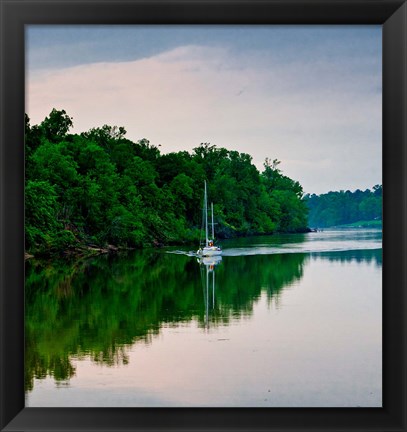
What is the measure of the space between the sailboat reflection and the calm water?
36 mm

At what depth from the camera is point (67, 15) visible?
257 centimetres

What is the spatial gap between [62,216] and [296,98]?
496 inches

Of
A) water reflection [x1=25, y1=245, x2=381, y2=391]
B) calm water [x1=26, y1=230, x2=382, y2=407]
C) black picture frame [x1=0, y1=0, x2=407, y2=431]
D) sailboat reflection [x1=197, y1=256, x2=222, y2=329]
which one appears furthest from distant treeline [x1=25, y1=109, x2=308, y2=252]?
black picture frame [x1=0, y1=0, x2=407, y2=431]

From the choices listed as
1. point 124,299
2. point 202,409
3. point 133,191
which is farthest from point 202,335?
point 133,191

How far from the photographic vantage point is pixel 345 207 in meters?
37.0

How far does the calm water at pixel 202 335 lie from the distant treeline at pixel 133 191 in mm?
3069

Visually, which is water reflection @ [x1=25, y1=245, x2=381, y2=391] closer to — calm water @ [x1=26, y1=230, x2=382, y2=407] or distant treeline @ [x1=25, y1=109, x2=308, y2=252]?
calm water @ [x1=26, y1=230, x2=382, y2=407]

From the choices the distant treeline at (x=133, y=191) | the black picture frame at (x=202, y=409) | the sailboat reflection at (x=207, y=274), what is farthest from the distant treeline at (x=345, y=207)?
the black picture frame at (x=202, y=409)

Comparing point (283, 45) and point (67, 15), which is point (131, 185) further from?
point (67, 15)

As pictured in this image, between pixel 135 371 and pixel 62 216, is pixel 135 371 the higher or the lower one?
the lower one

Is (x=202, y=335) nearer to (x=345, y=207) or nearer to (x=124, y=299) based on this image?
(x=124, y=299)

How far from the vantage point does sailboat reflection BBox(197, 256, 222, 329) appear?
10.5 m

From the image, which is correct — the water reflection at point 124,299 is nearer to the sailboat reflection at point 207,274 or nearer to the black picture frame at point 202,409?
the sailboat reflection at point 207,274
